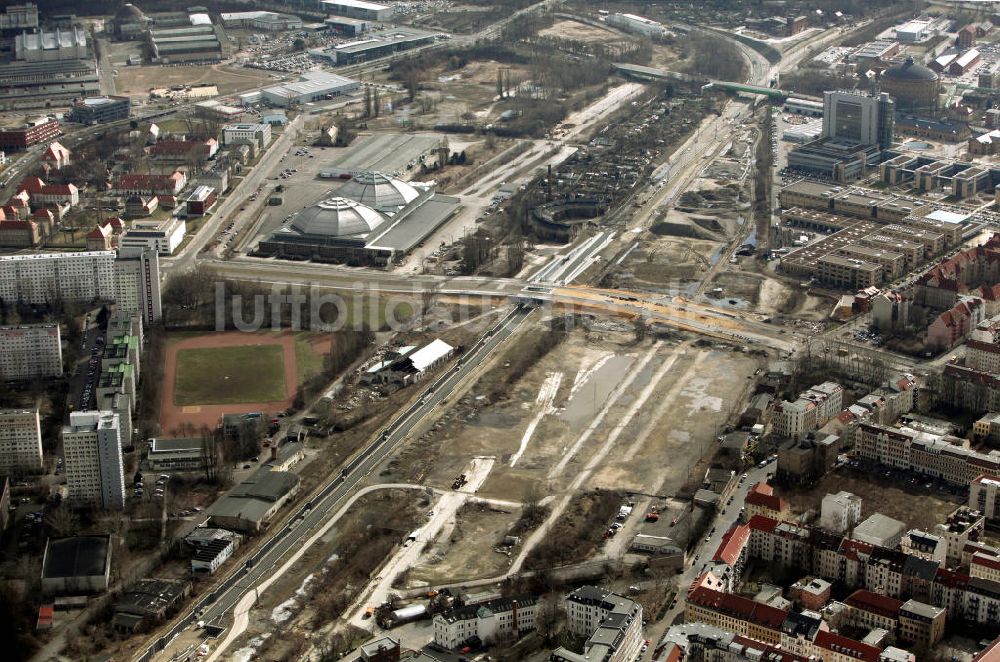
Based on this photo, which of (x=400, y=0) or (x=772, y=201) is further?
(x=400, y=0)

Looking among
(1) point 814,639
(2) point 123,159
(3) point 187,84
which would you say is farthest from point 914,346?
(3) point 187,84

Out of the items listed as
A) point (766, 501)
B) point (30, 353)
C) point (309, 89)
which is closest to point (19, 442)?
point (30, 353)

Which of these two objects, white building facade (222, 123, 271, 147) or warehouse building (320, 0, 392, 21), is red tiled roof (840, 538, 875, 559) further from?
warehouse building (320, 0, 392, 21)

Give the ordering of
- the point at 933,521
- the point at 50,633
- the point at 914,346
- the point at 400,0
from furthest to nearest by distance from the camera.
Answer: the point at 400,0 < the point at 914,346 < the point at 933,521 < the point at 50,633

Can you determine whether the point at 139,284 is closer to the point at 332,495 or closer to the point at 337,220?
the point at 337,220

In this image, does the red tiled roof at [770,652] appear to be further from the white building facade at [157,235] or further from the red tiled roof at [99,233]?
the red tiled roof at [99,233]

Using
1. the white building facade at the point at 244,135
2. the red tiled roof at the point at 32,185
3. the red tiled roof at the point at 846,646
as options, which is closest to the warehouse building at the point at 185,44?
the white building facade at the point at 244,135

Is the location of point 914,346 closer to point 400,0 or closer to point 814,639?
point 814,639
